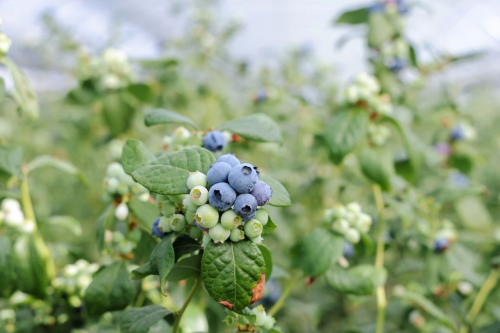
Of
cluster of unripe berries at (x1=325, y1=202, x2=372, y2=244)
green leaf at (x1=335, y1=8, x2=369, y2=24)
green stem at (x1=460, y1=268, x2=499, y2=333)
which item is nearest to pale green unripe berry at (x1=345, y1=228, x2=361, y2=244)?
cluster of unripe berries at (x1=325, y1=202, x2=372, y2=244)

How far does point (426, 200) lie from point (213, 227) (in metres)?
1.36

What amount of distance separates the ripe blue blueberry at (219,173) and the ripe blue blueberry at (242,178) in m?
0.02

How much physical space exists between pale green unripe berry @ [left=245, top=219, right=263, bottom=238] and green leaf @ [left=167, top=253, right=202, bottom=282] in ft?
0.59

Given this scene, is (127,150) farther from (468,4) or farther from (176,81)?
(468,4)

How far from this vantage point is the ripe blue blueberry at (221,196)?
0.63 meters

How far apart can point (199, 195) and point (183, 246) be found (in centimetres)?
19

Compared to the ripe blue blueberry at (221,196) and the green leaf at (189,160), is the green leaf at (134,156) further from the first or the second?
the ripe blue blueberry at (221,196)

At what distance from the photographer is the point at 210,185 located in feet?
2.23

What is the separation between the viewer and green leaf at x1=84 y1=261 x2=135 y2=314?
38.9 inches

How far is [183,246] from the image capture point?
0.79 metres

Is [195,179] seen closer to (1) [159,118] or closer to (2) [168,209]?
(2) [168,209]

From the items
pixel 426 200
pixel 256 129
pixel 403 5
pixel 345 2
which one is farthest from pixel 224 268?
pixel 345 2

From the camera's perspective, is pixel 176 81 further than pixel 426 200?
Yes

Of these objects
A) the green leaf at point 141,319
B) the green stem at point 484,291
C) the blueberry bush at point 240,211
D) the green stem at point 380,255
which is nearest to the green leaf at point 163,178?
the blueberry bush at point 240,211
